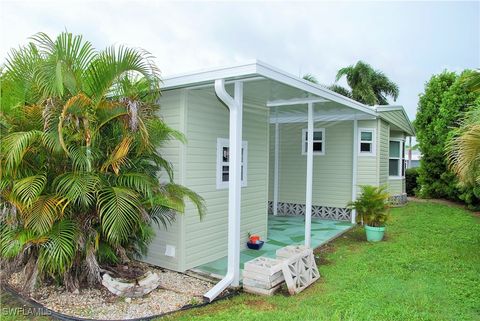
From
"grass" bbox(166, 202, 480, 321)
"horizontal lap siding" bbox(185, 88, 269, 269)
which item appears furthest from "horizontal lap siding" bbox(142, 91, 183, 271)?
"grass" bbox(166, 202, 480, 321)

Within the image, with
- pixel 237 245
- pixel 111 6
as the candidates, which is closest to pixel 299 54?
pixel 111 6

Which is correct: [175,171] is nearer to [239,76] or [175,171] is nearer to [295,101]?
[239,76]

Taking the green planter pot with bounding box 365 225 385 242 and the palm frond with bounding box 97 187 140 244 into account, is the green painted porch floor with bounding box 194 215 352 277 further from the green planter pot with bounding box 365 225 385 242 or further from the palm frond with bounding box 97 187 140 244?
the palm frond with bounding box 97 187 140 244

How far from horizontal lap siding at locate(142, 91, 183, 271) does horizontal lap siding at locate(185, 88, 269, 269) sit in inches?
4.8

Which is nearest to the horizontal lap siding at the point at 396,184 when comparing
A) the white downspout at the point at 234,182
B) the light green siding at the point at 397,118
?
the light green siding at the point at 397,118

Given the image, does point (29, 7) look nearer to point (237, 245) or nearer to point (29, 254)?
point (29, 254)

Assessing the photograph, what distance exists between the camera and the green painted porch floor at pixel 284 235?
4.70m

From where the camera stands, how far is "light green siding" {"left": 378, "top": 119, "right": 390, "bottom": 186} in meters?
8.73

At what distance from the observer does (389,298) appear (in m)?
3.57

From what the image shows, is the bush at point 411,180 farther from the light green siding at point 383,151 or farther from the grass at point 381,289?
the grass at point 381,289

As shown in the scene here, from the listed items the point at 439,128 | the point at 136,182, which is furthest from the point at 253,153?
the point at 439,128

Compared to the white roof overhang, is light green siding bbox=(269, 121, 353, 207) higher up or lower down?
lower down

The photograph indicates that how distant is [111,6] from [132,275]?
576 cm

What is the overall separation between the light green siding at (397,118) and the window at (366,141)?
1.75 feet
